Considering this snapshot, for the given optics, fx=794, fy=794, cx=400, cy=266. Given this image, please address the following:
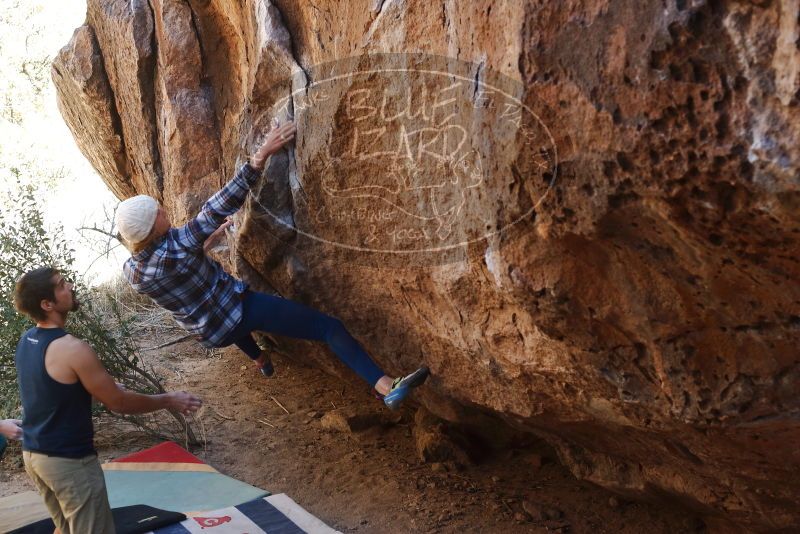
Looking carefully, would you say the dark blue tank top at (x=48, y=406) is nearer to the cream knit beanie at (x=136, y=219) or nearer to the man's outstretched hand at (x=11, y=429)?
the man's outstretched hand at (x=11, y=429)

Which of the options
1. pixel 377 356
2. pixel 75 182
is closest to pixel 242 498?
pixel 377 356

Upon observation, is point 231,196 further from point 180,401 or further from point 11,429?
point 11,429

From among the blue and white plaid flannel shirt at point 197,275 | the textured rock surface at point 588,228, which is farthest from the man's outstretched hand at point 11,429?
the textured rock surface at point 588,228

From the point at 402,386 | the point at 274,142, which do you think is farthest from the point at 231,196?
the point at 402,386

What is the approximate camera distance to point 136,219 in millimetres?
3660

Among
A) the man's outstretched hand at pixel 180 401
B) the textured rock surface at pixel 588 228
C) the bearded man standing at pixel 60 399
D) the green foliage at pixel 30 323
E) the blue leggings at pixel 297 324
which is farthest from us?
the green foliage at pixel 30 323

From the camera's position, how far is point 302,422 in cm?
516

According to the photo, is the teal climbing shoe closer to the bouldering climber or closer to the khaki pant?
the bouldering climber

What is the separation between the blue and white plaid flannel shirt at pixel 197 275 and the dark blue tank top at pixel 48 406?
84 cm

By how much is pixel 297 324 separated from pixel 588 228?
1.93 m

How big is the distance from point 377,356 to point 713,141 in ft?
7.93

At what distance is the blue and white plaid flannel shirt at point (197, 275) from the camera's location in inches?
147

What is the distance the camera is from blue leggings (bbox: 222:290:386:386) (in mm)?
3842

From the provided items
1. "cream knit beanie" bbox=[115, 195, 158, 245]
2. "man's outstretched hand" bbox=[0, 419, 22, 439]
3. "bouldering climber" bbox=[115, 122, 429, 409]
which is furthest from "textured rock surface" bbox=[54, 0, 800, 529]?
"man's outstretched hand" bbox=[0, 419, 22, 439]
